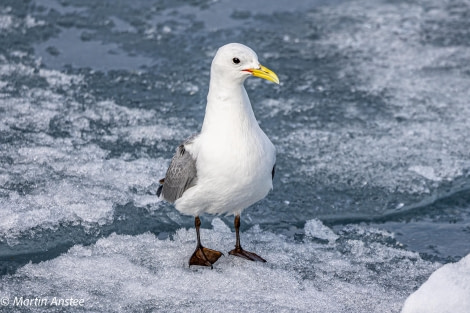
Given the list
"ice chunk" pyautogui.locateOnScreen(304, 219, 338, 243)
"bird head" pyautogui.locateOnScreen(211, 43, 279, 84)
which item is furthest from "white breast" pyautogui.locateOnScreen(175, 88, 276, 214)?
"ice chunk" pyautogui.locateOnScreen(304, 219, 338, 243)

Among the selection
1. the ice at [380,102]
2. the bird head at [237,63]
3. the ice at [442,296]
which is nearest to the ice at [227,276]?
the ice at [442,296]

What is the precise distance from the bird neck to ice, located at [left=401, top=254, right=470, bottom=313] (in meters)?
1.35

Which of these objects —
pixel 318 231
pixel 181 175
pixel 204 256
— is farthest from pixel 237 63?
pixel 318 231

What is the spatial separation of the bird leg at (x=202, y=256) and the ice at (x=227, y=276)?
0.05 meters

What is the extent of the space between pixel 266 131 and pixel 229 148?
2146 millimetres

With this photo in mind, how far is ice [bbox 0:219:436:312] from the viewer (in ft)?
13.8

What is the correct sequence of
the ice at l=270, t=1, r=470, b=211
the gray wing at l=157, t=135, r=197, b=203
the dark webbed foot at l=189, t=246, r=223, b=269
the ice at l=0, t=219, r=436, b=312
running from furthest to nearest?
the ice at l=270, t=1, r=470, b=211, the dark webbed foot at l=189, t=246, r=223, b=269, the gray wing at l=157, t=135, r=197, b=203, the ice at l=0, t=219, r=436, b=312

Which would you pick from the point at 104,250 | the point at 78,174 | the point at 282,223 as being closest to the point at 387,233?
the point at 282,223

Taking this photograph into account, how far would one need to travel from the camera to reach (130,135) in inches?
245

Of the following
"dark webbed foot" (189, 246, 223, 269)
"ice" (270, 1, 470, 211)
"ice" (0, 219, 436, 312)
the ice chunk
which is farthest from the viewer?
"ice" (270, 1, 470, 211)

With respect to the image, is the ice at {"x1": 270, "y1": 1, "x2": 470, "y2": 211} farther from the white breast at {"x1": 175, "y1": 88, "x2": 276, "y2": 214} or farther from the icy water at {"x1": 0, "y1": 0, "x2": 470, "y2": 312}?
the white breast at {"x1": 175, "y1": 88, "x2": 276, "y2": 214}

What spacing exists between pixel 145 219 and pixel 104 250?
0.49 metres

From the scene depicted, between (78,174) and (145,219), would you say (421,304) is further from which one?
(78,174)

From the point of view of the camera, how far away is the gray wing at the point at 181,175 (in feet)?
14.6
